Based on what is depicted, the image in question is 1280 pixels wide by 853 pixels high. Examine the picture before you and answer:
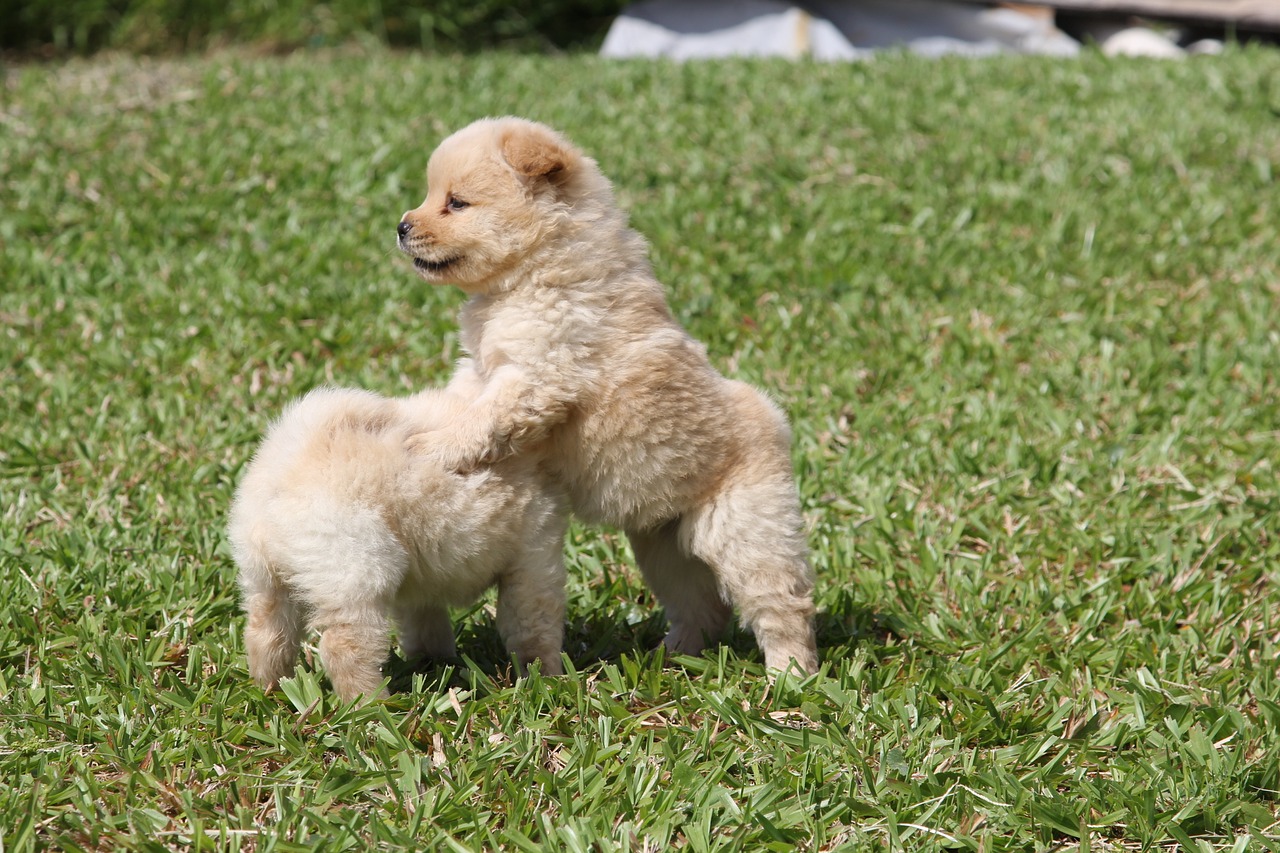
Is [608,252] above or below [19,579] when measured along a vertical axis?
Answer: above

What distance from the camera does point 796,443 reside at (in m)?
5.07

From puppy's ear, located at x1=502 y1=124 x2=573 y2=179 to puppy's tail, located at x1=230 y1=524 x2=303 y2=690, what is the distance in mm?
1142

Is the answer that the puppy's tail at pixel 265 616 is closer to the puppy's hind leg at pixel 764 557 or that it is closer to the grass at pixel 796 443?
the grass at pixel 796 443

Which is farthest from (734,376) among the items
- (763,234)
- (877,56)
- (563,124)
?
(877,56)

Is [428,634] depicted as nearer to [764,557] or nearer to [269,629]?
[269,629]

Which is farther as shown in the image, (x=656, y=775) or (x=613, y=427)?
(x=613, y=427)

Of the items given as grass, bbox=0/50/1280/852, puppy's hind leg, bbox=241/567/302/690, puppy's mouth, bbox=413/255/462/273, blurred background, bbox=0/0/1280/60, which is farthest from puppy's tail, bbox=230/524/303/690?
blurred background, bbox=0/0/1280/60

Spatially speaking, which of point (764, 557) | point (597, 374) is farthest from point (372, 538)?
point (764, 557)

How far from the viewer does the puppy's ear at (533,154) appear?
10.8 feet

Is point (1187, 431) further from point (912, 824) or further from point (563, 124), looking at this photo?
point (563, 124)

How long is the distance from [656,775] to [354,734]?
0.72 m

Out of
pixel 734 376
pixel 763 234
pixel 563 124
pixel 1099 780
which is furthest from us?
pixel 563 124

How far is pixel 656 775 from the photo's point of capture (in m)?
3.02

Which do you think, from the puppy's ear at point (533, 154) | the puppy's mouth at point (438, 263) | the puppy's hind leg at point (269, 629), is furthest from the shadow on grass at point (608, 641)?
the puppy's ear at point (533, 154)
